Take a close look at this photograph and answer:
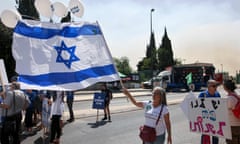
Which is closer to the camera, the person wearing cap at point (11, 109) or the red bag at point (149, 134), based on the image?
the red bag at point (149, 134)

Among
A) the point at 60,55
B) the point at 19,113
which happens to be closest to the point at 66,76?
the point at 60,55

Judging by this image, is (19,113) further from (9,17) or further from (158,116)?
(158,116)

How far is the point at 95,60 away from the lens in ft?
14.6

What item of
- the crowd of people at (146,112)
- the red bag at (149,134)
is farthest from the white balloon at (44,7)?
the red bag at (149,134)

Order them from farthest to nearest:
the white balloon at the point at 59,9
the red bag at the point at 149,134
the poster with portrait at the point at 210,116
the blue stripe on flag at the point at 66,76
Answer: the white balloon at the point at 59,9 → the poster with portrait at the point at 210,116 → the red bag at the point at 149,134 → the blue stripe on flag at the point at 66,76

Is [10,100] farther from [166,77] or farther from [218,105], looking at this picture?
[166,77]

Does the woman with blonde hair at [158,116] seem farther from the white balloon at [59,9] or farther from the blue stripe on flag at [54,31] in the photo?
the white balloon at [59,9]

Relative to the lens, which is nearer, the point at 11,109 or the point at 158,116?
the point at 158,116

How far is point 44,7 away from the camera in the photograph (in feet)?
16.2

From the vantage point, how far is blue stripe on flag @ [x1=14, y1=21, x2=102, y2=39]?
4.19m

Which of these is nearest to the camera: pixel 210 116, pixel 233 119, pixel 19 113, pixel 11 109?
pixel 210 116

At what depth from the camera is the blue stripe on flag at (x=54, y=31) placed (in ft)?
13.8

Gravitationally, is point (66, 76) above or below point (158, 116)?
above

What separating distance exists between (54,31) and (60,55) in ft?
1.20
